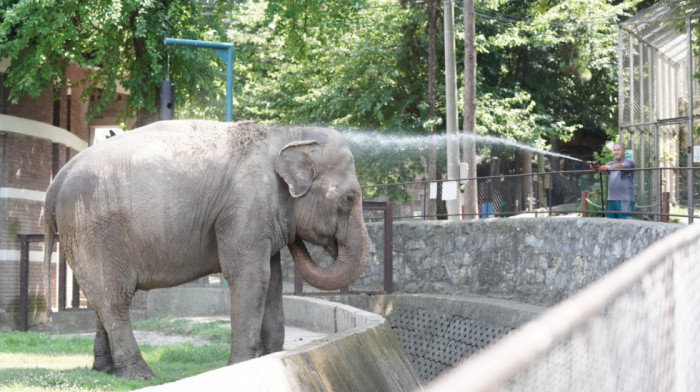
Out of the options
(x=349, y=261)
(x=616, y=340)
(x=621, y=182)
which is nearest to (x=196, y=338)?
(x=349, y=261)

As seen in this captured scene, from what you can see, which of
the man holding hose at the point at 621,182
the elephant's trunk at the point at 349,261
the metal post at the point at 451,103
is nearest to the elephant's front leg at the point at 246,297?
the elephant's trunk at the point at 349,261

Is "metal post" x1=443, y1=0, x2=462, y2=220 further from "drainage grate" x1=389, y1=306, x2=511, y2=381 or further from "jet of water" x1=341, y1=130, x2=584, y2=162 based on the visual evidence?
"jet of water" x1=341, y1=130, x2=584, y2=162

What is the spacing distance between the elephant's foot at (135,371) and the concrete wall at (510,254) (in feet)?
24.9

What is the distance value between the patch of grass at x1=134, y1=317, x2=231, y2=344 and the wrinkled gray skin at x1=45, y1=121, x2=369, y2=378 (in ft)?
8.94

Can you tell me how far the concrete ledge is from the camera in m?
5.04

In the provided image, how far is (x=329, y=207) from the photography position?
965 cm

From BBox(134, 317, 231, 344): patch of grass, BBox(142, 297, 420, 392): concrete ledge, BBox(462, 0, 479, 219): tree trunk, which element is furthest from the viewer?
A: BBox(462, 0, 479, 219): tree trunk

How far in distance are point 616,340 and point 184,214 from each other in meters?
6.68

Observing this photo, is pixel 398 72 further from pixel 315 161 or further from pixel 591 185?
pixel 315 161

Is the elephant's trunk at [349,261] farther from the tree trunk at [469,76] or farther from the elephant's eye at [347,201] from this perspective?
the tree trunk at [469,76]

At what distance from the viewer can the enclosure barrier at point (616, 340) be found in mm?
1918

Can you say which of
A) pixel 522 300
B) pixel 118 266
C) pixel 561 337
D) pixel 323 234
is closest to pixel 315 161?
pixel 323 234

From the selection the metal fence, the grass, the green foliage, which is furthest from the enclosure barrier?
the green foliage

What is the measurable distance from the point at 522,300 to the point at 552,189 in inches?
115
